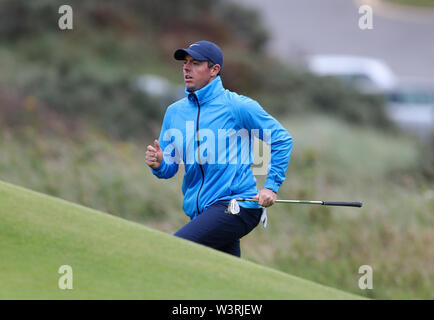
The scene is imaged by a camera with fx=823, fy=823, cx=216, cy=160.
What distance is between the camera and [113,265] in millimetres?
4184

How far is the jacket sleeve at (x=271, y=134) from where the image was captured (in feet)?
18.2

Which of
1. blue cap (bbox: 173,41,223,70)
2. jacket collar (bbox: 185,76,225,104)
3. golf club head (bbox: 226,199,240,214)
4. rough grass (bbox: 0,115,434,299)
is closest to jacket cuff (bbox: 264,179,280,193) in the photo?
golf club head (bbox: 226,199,240,214)

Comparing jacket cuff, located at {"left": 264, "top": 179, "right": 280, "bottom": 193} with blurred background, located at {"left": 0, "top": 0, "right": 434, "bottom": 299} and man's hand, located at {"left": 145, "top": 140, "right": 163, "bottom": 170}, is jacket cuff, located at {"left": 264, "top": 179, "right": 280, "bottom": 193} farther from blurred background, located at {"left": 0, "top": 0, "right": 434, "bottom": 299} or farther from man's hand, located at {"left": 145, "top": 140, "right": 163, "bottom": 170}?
blurred background, located at {"left": 0, "top": 0, "right": 434, "bottom": 299}

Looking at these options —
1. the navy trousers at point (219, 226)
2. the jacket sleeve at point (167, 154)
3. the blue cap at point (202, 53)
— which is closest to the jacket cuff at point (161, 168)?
the jacket sleeve at point (167, 154)

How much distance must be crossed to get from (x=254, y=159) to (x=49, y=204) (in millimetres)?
1737

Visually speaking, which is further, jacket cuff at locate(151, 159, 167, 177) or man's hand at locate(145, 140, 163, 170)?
jacket cuff at locate(151, 159, 167, 177)

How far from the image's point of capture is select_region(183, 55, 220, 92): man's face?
5688 millimetres

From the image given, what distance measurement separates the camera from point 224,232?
5.52m

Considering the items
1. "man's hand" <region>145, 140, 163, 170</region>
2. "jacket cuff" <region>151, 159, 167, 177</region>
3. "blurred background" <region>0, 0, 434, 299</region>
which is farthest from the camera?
"blurred background" <region>0, 0, 434, 299</region>

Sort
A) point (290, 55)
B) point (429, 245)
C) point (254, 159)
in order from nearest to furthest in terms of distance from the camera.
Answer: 1. point (254, 159)
2. point (429, 245)
3. point (290, 55)

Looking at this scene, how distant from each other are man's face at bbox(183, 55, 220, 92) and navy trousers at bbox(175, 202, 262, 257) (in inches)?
32.8

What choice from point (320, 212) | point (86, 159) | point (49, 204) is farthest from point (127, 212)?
point (49, 204)

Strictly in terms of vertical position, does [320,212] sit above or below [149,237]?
above
